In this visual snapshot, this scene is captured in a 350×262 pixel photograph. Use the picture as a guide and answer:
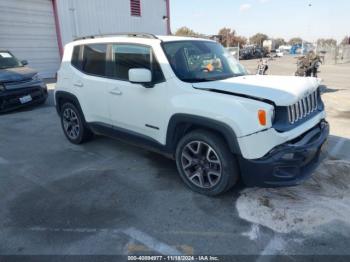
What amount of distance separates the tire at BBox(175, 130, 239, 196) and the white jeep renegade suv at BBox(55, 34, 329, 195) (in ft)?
0.04

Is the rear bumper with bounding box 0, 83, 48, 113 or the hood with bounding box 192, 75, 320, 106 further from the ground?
the hood with bounding box 192, 75, 320, 106

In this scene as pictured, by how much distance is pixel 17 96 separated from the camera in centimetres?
784

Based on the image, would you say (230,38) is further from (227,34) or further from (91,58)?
(91,58)

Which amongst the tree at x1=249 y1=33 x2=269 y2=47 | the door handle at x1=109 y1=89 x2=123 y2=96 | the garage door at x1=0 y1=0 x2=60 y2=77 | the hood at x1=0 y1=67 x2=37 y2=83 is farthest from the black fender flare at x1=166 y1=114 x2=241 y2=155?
the tree at x1=249 y1=33 x2=269 y2=47

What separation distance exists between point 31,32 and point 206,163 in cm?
1353

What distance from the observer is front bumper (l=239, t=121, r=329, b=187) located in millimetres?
2842

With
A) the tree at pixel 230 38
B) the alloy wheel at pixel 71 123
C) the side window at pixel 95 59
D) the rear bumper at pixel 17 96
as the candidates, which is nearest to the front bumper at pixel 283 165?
the side window at pixel 95 59

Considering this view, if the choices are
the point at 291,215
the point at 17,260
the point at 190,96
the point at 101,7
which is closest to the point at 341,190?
the point at 291,215

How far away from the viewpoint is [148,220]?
9.98 ft

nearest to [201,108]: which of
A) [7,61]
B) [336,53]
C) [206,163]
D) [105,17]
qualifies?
[206,163]

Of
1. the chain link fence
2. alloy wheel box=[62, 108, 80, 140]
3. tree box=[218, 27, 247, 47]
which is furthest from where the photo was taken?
tree box=[218, 27, 247, 47]

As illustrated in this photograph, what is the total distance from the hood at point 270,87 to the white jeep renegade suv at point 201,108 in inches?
0.4

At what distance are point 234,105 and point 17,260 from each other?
2354 millimetres

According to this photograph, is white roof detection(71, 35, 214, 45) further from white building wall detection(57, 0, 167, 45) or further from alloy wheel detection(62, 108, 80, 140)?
white building wall detection(57, 0, 167, 45)
